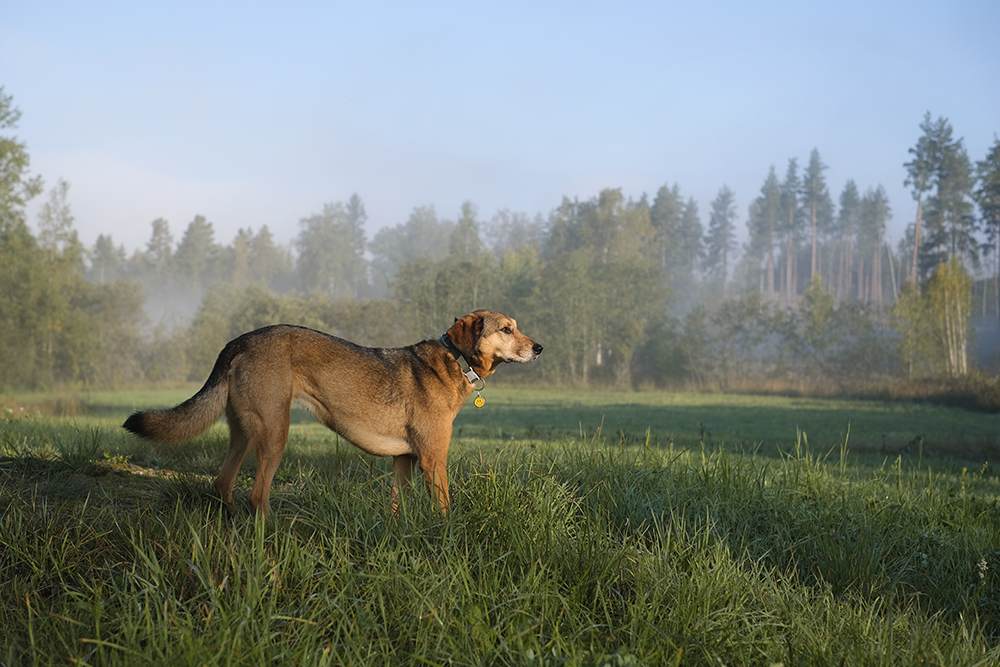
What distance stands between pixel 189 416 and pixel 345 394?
1138 mm

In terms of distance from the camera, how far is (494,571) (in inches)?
142

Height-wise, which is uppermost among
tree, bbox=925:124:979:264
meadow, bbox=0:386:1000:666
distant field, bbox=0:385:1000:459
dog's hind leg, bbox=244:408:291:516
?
tree, bbox=925:124:979:264

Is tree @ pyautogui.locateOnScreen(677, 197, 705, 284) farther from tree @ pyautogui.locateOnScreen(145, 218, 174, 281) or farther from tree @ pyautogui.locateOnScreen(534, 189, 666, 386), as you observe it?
tree @ pyautogui.locateOnScreen(145, 218, 174, 281)

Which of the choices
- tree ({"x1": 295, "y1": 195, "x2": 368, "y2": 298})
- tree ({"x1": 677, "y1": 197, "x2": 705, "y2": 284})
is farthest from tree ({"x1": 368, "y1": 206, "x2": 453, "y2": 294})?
tree ({"x1": 677, "y1": 197, "x2": 705, "y2": 284})

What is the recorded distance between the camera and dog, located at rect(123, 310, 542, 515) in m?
4.86

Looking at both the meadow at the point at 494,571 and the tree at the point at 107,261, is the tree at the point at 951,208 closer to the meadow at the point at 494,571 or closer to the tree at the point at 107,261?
the meadow at the point at 494,571

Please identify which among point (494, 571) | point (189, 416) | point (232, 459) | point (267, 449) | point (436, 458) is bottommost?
point (494, 571)

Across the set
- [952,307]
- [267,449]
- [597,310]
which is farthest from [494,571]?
[597,310]

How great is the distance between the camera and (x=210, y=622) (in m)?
3.09

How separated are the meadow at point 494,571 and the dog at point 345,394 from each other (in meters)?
0.35

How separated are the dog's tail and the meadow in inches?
19.9

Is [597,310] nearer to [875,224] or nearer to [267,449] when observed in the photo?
[267,449]

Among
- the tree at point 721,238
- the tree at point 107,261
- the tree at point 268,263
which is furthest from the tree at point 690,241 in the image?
the tree at point 107,261

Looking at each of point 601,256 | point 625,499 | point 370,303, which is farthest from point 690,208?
point 625,499
